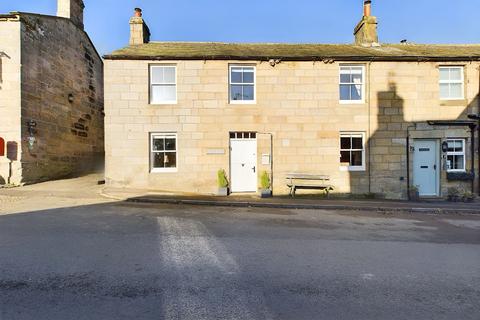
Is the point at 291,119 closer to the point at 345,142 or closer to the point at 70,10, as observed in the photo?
the point at 345,142

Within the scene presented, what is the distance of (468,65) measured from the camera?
14367 millimetres

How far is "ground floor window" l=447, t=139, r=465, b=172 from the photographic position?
14383 mm

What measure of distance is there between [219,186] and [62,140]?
936cm

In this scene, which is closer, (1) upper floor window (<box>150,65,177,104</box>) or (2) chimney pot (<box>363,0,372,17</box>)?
(1) upper floor window (<box>150,65,177,104</box>)

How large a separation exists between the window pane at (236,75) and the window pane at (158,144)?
13.2 feet

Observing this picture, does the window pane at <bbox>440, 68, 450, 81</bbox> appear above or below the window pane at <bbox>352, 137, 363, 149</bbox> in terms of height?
above

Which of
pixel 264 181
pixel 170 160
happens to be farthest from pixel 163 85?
pixel 264 181

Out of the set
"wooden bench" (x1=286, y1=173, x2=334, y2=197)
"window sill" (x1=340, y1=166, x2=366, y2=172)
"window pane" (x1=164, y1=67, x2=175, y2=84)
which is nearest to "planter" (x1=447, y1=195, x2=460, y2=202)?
A: "window sill" (x1=340, y1=166, x2=366, y2=172)

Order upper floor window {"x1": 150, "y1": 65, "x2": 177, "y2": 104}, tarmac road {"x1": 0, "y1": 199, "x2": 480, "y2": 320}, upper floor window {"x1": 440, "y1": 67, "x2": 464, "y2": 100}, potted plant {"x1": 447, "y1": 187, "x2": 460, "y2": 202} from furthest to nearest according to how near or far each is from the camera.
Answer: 1. upper floor window {"x1": 440, "y1": 67, "x2": 464, "y2": 100}
2. upper floor window {"x1": 150, "y1": 65, "x2": 177, "y2": 104}
3. potted plant {"x1": 447, "y1": 187, "x2": 460, "y2": 202}
4. tarmac road {"x1": 0, "y1": 199, "x2": 480, "y2": 320}

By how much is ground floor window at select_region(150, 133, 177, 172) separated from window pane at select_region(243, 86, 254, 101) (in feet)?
11.4

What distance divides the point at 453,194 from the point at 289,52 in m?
9.32

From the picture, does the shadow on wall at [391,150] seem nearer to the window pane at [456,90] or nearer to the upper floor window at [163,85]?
the window pane at [456,90]

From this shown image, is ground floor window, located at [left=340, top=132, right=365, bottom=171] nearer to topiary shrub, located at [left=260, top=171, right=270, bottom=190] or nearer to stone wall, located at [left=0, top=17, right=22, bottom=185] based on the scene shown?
topiary shrub, located at [left=260, top=171, right=270, bottom=190]

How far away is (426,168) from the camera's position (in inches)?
566
